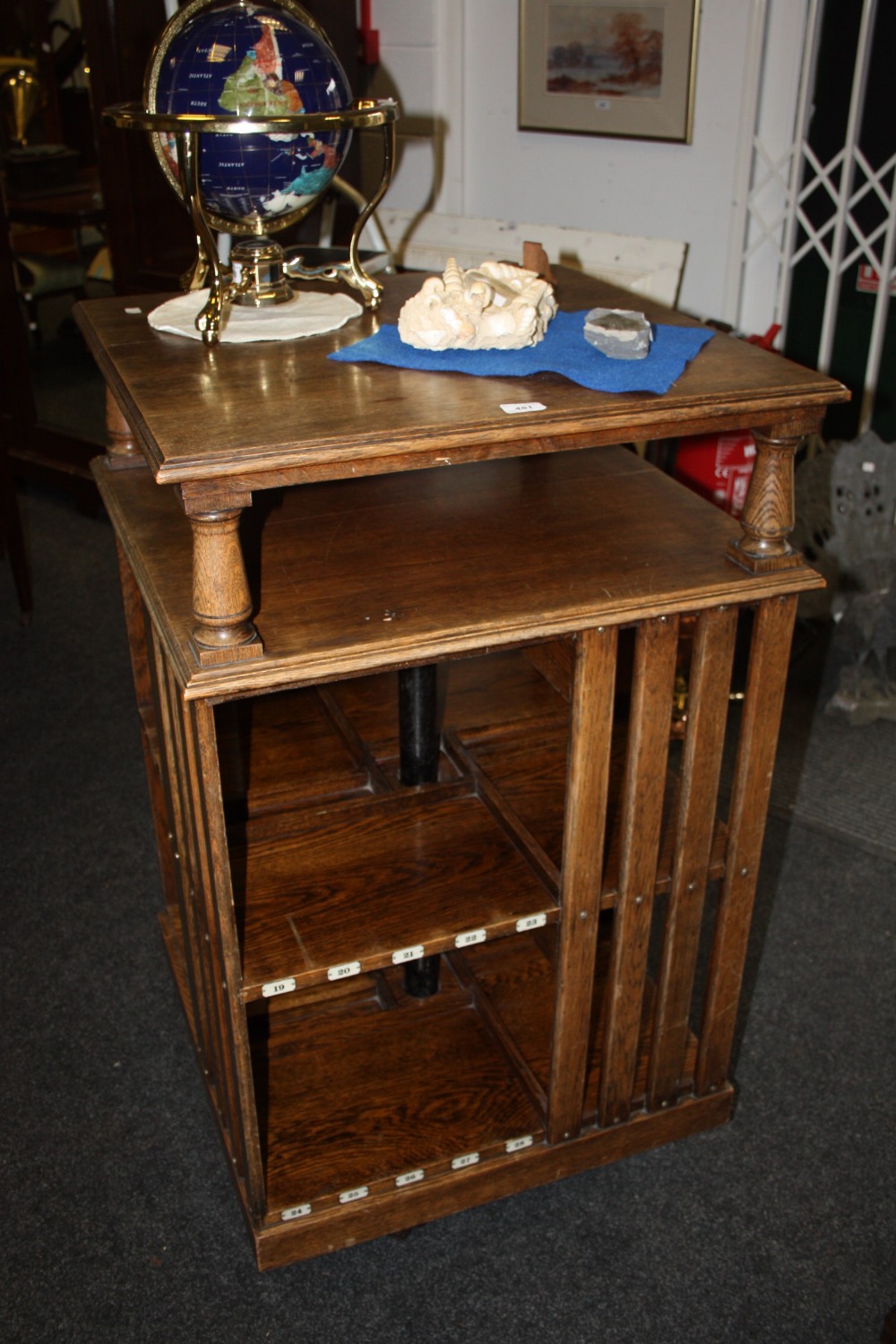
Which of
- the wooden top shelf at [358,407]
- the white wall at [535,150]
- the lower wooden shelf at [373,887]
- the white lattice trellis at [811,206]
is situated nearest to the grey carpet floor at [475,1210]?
the lower wooden shelf at [373,887]

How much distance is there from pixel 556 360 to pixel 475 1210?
1.26 meters

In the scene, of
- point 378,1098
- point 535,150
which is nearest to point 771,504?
point 378,1098

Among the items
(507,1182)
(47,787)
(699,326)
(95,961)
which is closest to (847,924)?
(507,1182)

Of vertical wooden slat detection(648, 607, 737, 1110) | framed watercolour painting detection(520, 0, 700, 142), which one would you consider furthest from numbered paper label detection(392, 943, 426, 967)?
framed watercolour painting detection(520, 0, 700, 142)

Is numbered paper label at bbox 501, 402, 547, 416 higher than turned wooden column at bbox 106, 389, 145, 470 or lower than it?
higher

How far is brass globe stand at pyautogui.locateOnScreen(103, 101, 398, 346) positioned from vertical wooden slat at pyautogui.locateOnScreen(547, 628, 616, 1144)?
62 centimetres

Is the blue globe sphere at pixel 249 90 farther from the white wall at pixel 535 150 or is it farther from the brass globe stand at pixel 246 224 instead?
the white wall at pixel 535 150

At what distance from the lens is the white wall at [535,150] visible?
3182 millimetres

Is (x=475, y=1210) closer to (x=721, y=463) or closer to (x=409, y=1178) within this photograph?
(x=409, y=1178)

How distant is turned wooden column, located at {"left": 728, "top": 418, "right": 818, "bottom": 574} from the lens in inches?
55.1

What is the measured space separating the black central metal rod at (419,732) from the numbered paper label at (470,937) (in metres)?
0.26

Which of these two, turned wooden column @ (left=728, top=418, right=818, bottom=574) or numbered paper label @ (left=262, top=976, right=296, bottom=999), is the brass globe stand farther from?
numbered paper label @ (left=262, top=976, right=296, bottom=999)

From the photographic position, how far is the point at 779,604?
4.87 feet

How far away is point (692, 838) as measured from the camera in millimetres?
1612
